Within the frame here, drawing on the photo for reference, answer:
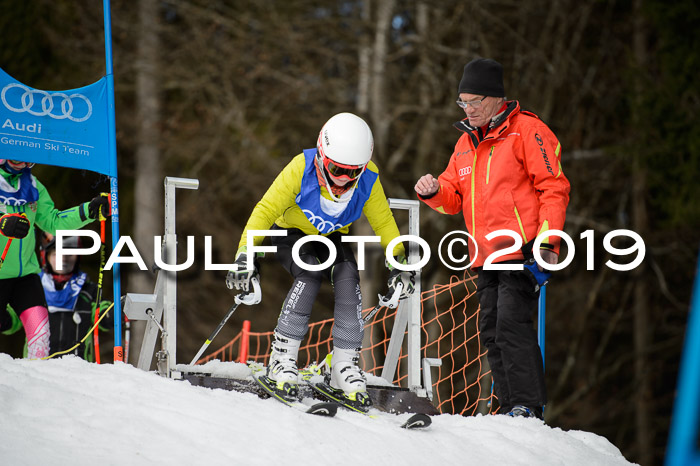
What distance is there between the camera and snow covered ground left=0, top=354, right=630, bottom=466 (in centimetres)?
303

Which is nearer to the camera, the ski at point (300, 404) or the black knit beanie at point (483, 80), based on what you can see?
the ski at point (300, 404)

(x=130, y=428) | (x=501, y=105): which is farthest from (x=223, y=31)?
(x=130, y=428)

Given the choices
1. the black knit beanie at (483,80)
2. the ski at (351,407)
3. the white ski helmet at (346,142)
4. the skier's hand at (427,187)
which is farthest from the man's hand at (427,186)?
the ski at (351,407)

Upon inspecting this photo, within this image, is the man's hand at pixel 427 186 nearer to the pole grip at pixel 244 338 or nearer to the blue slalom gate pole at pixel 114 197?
the blue slalom gate pole at pixel 114 197

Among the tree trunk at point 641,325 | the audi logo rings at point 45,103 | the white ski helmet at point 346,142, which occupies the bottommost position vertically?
the tree trunk at point 641,325

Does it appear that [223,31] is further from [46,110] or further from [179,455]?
[179,455]

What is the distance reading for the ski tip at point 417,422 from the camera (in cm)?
A: 374

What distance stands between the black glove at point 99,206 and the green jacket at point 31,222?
0.06 m

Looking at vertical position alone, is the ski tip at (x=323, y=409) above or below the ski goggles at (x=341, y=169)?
below

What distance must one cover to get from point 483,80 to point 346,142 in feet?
2.92

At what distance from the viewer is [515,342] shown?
3.96 metres

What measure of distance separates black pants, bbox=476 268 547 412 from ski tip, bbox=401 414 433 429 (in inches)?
21.4

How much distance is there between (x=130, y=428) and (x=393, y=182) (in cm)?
856

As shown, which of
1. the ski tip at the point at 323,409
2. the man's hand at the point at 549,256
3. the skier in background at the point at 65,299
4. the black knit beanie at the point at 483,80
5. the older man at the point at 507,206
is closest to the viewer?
the ski tip at the point at 323,409
